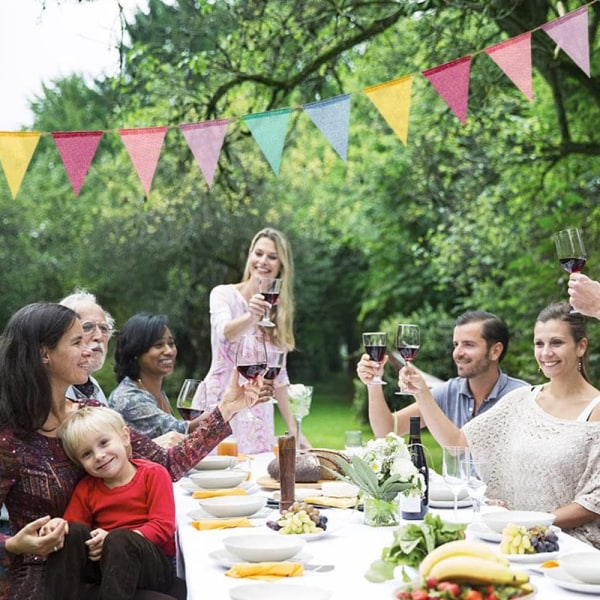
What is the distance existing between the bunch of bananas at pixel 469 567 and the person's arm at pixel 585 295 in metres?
1.49

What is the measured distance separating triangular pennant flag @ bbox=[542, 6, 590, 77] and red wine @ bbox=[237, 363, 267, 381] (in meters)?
2.28

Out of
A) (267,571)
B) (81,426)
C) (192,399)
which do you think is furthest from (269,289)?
(267,571)

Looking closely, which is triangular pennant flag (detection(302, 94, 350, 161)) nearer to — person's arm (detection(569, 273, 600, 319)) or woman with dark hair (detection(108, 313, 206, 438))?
woman with dark hair (detection(108, 313, 206, 438))

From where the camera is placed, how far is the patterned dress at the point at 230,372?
15.0ft

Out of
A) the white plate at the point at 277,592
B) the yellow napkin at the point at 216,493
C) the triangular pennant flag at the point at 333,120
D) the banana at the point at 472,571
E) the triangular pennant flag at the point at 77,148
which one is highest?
the triangular pennant flag at the point at 77,148

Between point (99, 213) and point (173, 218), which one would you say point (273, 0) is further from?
point (99, 213)

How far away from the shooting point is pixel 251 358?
10.0 feet

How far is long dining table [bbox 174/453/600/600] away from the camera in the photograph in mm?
1979

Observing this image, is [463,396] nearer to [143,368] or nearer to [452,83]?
[143,368]

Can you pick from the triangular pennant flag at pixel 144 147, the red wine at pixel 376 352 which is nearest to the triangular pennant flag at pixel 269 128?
the triangular pennant flag at pixel 144 147

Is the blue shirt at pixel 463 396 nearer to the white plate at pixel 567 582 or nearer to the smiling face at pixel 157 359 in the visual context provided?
the smiling face at pixel 157 359

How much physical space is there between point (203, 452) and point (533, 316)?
6.63 m

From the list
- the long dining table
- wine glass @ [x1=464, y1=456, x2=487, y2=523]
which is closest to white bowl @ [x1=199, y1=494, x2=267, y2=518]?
the long dining table

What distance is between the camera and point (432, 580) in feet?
5.29
